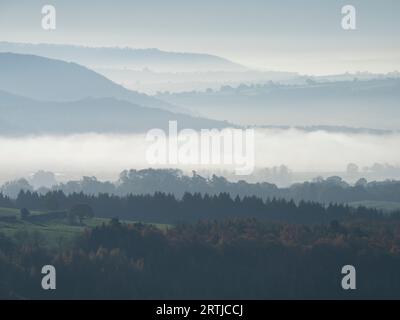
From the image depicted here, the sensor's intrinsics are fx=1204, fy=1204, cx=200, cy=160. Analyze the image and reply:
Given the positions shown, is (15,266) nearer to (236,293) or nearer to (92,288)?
(92,288)
